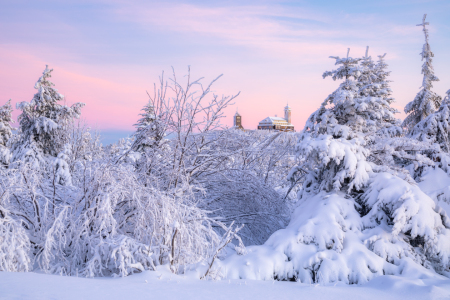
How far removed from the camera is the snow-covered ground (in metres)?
3.35

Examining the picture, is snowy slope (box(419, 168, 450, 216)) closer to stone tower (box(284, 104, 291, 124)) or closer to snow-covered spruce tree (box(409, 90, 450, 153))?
snow-covered spruce tree (box(409, 90, 450, 153))

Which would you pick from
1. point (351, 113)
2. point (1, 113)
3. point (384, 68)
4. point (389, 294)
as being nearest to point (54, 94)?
point (1, 113)

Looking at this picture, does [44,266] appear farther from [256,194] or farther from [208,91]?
[256,194]

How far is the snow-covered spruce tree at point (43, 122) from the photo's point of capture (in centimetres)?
1581

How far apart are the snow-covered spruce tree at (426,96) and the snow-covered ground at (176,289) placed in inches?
575

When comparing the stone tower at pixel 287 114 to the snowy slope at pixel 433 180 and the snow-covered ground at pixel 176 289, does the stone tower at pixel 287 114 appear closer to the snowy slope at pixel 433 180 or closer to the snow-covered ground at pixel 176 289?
the snowy slope at pixel 433 180

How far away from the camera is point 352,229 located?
21.4ft

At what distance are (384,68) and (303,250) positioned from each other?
18.0 metres

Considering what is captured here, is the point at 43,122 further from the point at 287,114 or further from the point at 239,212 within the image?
the point at 287,114

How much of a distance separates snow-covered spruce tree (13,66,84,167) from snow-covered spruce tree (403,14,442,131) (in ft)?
62.3

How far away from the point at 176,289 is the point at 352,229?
4.32 m

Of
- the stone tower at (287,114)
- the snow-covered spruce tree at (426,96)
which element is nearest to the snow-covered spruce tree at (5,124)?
the snow-covered spruce tree at (426,96)

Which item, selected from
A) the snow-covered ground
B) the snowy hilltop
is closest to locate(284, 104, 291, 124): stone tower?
the snowy hilltop

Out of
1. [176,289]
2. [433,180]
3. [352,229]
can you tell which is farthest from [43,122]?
[433,180]
